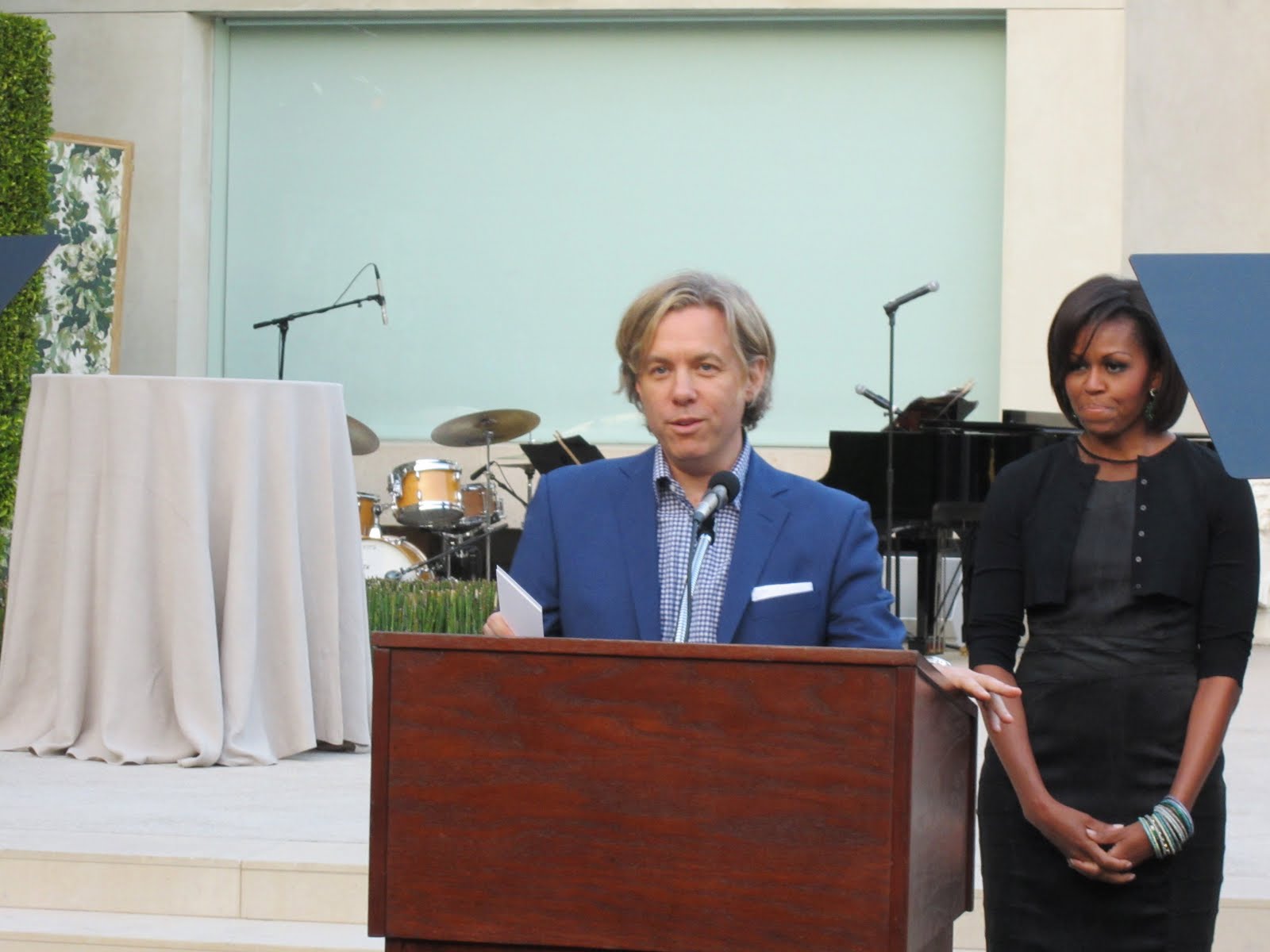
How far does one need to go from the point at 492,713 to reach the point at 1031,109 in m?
9.38

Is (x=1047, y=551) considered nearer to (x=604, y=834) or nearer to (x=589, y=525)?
(x=589, y=525)

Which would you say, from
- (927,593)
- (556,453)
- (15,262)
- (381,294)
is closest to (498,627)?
(15,262)

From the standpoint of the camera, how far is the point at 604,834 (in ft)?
6.27

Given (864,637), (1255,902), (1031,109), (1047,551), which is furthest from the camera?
(1031,109)

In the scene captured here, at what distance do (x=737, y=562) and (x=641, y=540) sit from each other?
14cm

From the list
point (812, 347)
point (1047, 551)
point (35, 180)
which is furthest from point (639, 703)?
point (812, 347)

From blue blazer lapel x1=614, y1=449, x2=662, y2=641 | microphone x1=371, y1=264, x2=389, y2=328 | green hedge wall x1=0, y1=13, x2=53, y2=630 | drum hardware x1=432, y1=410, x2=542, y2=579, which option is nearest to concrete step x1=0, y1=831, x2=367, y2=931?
blue blazer lapel x1=614, y1=449, x2=662, y2=641

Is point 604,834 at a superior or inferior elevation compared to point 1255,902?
superior

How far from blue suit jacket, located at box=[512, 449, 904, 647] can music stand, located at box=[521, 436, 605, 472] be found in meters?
6.69

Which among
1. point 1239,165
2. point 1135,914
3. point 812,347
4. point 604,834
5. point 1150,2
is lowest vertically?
point 1135,914

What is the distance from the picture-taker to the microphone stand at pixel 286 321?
10117 millimetres

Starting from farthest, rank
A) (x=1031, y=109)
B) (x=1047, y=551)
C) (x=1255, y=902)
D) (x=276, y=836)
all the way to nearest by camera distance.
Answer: (x=1031, y=109) → (x=276, y=836) → (x=1255, y=902) → (x=1047, y=551)

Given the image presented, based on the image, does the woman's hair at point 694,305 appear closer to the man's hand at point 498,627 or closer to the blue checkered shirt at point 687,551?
the blue checkered shirt at point 687,551

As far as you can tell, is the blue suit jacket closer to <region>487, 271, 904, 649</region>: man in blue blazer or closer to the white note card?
<region>487, 271, 904, 649</region>: man in blue blazer
